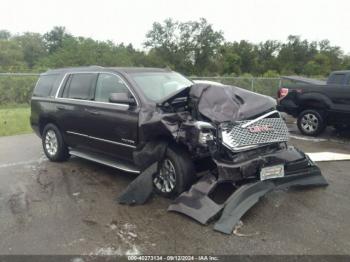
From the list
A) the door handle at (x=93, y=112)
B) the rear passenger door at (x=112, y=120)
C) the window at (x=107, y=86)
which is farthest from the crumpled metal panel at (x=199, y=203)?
the door handle at (x=93, y=112)

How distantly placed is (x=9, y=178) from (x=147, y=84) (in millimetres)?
2823

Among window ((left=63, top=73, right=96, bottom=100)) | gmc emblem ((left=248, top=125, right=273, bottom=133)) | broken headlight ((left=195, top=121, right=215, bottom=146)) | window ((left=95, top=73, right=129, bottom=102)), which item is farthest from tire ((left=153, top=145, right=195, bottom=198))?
window ((left=63, top=73, right=96, bottom=100))

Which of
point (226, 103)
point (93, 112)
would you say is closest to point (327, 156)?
point (226, 103)

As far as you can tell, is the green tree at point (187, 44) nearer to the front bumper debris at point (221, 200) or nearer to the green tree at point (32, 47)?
the green tree at point (32, 47)

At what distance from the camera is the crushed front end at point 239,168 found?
14.6ft

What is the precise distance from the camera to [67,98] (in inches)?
273

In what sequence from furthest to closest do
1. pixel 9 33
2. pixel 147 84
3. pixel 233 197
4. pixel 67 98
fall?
pixel 9 33
pixel 67 98
pixel 147 84
pixel 233 197

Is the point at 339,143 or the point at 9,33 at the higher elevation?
the point at 9,33

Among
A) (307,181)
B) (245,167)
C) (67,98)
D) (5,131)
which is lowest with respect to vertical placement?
(5,131)

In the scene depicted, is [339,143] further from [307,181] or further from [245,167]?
[245,167]

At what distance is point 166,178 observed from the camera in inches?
205

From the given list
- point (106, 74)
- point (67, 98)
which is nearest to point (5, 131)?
point (67, 98)

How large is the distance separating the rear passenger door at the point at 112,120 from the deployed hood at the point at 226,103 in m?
0.96

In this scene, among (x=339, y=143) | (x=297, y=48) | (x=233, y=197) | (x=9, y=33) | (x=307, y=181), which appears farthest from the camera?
(x=9, y=33)
